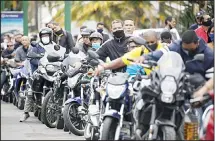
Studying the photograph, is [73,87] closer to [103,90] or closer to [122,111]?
[103,90]

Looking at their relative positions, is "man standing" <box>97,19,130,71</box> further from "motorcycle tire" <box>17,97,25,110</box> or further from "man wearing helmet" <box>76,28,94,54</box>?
"motorcycle tire" <box>17,97,25,110</box>

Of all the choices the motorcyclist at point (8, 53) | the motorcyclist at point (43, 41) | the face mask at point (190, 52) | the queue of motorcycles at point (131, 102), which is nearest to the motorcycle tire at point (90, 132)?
the queue of motorcycles at point (131, 102)

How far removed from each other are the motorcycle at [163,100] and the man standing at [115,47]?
11.9ft

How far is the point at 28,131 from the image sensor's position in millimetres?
15805

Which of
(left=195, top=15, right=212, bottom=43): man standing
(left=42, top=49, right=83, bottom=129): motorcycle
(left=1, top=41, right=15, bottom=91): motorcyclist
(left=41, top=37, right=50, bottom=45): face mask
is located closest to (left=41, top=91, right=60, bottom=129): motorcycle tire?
(left=42, top=49, right=83, bottom=129): motorcycle

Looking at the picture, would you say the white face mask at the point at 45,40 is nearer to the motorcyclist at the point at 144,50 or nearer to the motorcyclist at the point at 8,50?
the motorcyclist at the point at 144,50

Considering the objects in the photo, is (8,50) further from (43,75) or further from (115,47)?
(115,47)

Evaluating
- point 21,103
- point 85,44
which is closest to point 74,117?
point 85,44

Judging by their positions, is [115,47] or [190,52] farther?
[115,47]

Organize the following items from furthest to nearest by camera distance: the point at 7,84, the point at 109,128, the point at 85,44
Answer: the point at 7,84 → the point at 85,44 → the point at 109,128

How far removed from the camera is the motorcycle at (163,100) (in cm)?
1041

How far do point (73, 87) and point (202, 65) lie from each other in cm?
397

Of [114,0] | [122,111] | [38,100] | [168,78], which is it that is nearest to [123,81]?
[122,111]

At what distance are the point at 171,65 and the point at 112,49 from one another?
3.97m
